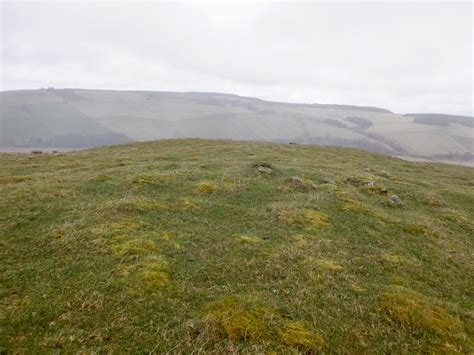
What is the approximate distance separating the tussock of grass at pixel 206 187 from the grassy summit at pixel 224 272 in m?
0.19

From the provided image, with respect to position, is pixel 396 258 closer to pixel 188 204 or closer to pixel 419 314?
pixel 419 314

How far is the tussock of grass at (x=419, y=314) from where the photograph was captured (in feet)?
39.3

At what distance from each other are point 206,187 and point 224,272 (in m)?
14.3

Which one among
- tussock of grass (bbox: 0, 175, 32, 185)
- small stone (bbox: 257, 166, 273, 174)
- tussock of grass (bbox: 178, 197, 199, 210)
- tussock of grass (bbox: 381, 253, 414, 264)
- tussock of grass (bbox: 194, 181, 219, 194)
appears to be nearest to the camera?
tussock of grass (bbox: 381, 253, 414, 264)

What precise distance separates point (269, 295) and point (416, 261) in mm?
9968

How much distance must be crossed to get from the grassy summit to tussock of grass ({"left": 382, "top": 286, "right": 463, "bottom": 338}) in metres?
0.05

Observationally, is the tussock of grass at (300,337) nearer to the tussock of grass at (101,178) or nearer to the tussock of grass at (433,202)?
the tussock of grass at (101,178)

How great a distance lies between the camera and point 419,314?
12547mm

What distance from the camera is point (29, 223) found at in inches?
741

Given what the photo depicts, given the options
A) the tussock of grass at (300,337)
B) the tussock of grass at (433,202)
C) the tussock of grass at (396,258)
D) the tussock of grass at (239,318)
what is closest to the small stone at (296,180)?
the tussock of grass at (433,202)

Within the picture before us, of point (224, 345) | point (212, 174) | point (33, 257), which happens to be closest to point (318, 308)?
point (224, 345)

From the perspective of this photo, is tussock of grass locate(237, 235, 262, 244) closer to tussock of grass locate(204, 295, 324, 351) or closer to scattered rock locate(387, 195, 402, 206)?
tussock of grass locate(204, 295, 324, 351)

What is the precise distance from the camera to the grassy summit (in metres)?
10.6

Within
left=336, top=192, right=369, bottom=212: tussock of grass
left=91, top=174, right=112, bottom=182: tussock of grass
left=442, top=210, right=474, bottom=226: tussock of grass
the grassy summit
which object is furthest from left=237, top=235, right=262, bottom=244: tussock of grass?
left=442, top=210, right=474, bottom=226: tussock of grass
